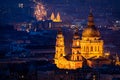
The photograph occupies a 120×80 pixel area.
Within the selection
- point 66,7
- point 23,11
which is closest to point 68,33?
point 23,11

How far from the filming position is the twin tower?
168 ft

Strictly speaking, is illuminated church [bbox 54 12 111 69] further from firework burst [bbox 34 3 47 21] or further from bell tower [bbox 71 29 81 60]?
firework burst [bbox 34 3 47 21]

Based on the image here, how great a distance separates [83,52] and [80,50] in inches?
29.4

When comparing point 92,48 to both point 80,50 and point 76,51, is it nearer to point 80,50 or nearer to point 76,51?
point 80,50

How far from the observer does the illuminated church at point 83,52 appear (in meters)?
51.3

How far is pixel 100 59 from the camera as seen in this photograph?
170 feet

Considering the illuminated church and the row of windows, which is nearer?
the illuminated church

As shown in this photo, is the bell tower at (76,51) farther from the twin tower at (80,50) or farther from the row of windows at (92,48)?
the row of windows at (92,48)

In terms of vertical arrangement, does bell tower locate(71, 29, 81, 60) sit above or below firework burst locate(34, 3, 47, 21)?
above

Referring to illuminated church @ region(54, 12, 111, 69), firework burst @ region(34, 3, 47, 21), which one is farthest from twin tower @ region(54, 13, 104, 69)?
firework burst @ region(34, 3, 47, 21)

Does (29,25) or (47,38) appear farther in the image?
(29,25)

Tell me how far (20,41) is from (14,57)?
56.3ft

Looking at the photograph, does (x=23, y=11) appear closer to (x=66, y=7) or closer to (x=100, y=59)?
(x=66, y=7)

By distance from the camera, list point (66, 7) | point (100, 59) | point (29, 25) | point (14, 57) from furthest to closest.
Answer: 1. point (66, 7)
2. point (29, 25)
3. point (14, 57)
4. point (100, 59)
